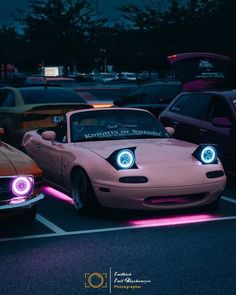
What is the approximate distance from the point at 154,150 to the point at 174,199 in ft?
2.38

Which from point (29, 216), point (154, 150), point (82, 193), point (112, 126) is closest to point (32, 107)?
point (112, 126)

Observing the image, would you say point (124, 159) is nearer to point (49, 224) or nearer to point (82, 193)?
point (82, 193)

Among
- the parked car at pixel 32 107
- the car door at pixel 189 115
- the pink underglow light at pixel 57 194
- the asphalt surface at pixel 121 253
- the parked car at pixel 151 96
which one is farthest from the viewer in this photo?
the parked car at pixel 151 96

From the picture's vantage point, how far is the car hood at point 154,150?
7.02 meters

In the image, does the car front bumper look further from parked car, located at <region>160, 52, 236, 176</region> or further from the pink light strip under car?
parked car, located at <region>160, 52, 236, 176</region>

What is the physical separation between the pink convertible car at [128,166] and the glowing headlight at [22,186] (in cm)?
95

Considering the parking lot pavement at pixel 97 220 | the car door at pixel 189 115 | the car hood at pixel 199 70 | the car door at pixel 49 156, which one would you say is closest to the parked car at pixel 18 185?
the parking lot pavement at pixel 97 220

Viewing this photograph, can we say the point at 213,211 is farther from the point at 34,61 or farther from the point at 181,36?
the point at 34,61

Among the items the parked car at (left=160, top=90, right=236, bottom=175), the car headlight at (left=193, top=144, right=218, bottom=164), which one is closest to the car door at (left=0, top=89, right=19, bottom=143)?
the parked car at (left=160, top=90, right=236, bottom=175)

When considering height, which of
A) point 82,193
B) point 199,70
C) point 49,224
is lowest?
point 49,224

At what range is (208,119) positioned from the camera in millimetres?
9820

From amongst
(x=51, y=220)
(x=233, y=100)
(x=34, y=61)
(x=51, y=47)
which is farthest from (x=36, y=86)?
(x=34, y=61)

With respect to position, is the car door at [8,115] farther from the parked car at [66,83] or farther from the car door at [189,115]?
the parked car at [66,83]

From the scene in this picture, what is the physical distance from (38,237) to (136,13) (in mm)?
27882
